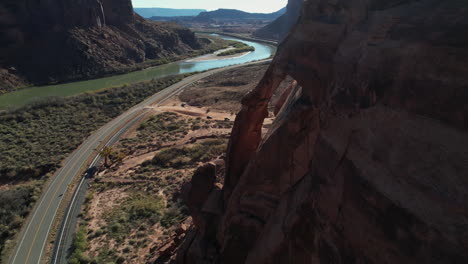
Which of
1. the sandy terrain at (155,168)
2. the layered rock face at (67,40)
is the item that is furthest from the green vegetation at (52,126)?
the layered rock face at (67,40)

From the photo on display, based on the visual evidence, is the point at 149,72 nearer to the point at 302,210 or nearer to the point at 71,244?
the point at 71,244

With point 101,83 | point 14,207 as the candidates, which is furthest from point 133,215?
point 101,83

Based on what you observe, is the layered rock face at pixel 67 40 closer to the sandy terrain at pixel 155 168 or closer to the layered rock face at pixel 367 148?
the sandy terrain at pixel 155 168

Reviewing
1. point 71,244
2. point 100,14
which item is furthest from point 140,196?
point 100,14

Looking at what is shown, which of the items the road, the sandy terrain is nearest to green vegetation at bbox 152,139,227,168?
the sandy terrain

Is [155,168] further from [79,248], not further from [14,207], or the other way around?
[14,207]
